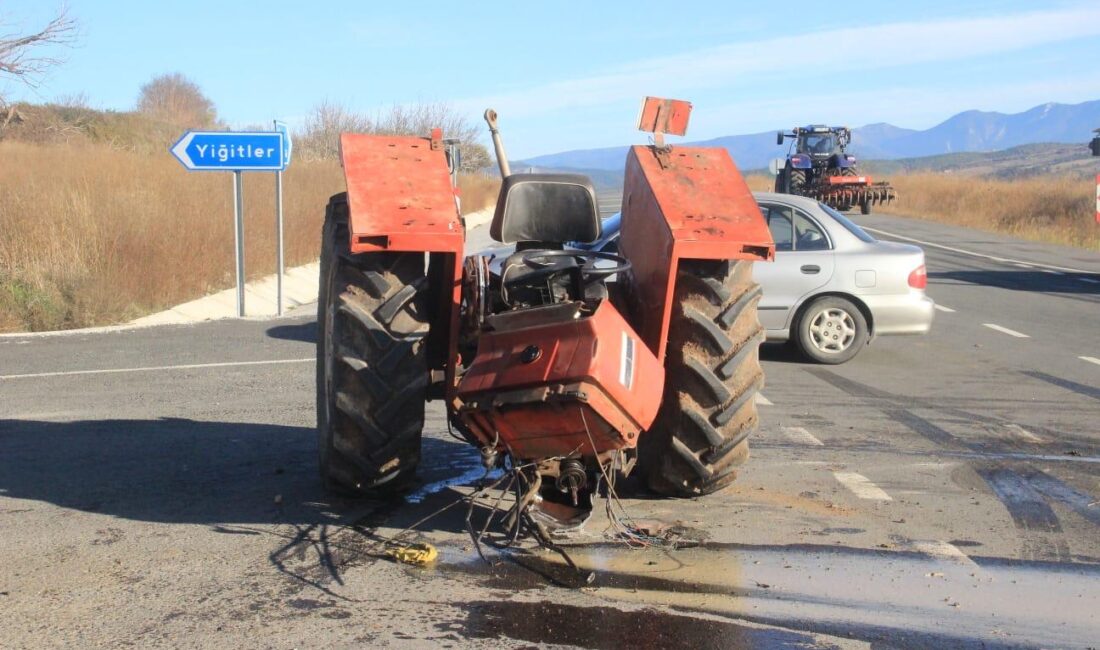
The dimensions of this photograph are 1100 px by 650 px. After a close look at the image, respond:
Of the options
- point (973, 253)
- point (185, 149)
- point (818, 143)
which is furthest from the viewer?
point (818, 143)

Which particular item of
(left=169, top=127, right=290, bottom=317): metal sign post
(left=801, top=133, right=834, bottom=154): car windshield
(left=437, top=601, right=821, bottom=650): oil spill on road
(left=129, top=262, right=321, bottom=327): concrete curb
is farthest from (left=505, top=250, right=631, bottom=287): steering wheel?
(left=801, top=133, right=834, bottom=154): car windshield

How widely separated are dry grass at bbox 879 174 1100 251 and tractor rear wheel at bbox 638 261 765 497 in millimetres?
26582

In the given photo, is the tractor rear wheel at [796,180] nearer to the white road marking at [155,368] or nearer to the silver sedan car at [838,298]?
the silver sedan car at [838,298]

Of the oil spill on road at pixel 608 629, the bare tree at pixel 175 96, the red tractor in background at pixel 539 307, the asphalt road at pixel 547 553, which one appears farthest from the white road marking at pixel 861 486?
the bare tree at pixel 175 96

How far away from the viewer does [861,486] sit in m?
6.79

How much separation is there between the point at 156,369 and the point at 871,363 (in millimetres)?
6700

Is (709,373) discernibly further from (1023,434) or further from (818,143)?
(818,143)

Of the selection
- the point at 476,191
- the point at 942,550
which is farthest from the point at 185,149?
the point at 476,191

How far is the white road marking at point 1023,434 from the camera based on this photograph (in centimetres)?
815

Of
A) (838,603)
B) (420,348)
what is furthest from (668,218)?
(838,603)

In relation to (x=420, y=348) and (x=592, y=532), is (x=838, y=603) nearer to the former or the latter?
(x=592, y=532)

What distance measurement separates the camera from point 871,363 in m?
11.8

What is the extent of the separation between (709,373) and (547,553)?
110 centimetres

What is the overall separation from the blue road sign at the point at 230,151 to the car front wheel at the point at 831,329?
7586 millimetres
